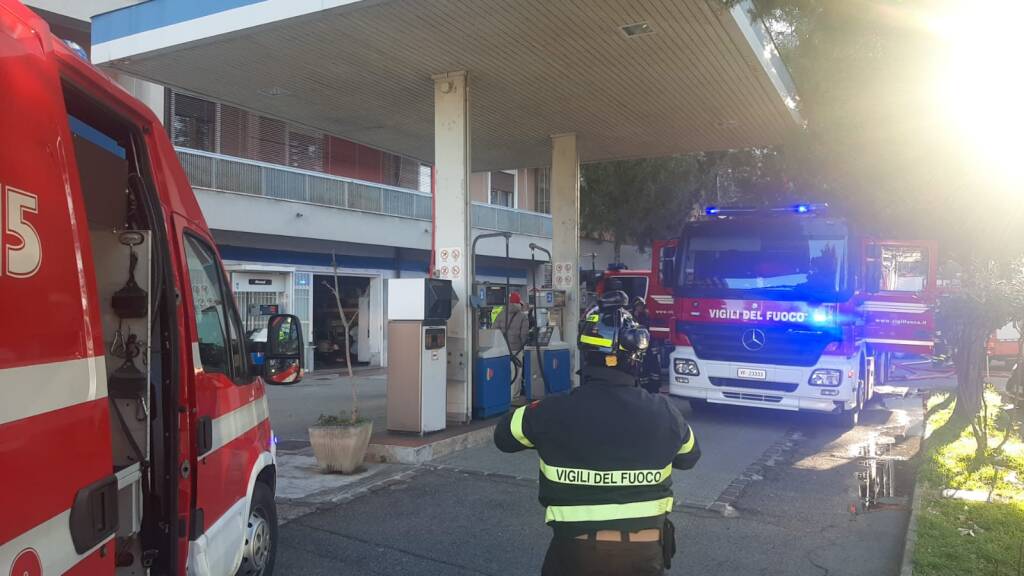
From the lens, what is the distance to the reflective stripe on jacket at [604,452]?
9.25 ft

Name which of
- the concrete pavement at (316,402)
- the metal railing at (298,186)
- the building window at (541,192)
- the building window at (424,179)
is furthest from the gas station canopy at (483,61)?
the building window at (541,192)

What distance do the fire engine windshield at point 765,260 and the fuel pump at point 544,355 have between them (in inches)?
87.0

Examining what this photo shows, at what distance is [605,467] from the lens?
9.27 ft

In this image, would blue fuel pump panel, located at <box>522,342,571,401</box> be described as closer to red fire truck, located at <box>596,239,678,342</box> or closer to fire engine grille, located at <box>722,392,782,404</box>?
red fire truck, located at <box>596,239,678,342</box>

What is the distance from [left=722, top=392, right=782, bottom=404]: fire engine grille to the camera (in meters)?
10.1

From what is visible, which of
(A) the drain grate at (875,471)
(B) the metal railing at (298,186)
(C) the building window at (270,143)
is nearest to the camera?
(A) the drain grate at (875,471)

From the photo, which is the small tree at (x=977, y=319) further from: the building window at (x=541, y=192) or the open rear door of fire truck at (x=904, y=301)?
the building window at (x=541, y=192)

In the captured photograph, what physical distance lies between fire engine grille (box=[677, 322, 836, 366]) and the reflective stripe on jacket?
7.61 meters

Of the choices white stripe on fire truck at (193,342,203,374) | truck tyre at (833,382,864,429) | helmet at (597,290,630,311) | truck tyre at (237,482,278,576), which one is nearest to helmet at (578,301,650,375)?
helmet at (597,290,630,311)

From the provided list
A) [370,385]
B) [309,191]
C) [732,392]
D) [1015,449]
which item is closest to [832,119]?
[732,392]

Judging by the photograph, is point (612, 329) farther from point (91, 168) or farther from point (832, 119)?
point (832, 119)

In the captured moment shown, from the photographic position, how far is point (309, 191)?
60.4ft

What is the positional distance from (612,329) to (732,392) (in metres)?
7.81

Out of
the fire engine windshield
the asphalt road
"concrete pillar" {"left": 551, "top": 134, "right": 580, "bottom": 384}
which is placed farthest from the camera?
"concrete pillar" {"left": 551, "top": 134, "right": 580, "bottom": 384}
